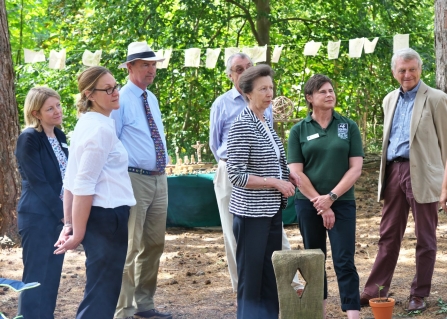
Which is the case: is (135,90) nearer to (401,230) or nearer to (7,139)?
(401,230)

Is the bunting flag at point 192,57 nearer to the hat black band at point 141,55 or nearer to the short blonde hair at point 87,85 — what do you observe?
the hat black band at point 141,55

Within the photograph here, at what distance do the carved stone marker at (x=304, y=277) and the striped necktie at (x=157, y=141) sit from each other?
4.13 feet

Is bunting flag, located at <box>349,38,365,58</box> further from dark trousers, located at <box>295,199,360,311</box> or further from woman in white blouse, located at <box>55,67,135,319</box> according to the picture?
woman in white blouse, located at <box>55,67,135,319</box>

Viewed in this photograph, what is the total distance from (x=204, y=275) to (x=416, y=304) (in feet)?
7.14

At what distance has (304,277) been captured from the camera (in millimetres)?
3588

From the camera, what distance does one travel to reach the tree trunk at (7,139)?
6988mm

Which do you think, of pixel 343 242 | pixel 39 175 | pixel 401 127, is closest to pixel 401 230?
pixel 401 127

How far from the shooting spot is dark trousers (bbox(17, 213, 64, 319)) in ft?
12.9

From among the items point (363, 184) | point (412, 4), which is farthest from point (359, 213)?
point (412, 4)

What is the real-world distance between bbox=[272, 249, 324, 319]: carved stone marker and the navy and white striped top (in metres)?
0.32

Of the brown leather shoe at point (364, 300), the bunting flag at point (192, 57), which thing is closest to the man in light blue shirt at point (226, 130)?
the brown leather shoe at point (364, 300)

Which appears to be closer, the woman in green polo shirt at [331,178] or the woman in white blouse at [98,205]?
the woman in white blouse at [98,205]

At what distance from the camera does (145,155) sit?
4.43m

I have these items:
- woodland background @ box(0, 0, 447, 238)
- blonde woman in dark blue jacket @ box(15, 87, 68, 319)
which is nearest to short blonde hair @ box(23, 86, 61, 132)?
blonde woman in dark blue jacket @ box(15, 87, 68, 319)
